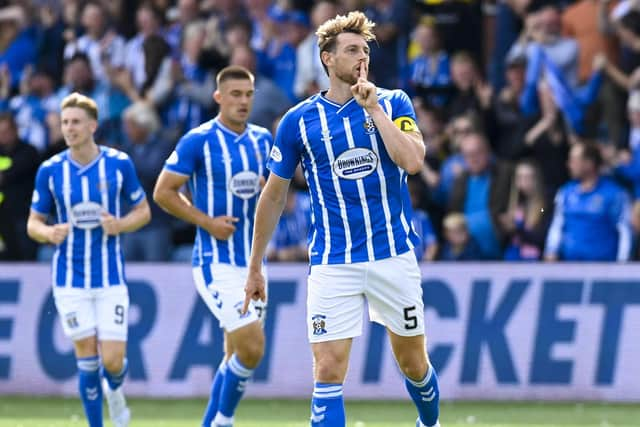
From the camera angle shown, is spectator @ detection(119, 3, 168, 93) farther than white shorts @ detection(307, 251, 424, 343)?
Yes

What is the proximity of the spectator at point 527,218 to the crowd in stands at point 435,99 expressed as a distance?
0.04 feet

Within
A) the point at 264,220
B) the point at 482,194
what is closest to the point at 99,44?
the point at 482,194

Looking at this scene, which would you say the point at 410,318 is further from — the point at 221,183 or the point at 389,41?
the point at 389,41

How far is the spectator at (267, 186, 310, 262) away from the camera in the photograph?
1339cm

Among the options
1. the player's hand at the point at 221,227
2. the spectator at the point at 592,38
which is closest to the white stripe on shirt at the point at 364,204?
the player's hand at the point at 221,227

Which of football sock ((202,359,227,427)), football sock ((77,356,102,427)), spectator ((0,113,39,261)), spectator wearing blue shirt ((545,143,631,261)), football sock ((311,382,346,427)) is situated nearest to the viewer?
football sock ((311,382,346,427))

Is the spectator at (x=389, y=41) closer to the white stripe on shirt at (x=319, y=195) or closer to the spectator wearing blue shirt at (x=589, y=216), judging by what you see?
the spectator wearing blue shirt at (x=589, y=216)

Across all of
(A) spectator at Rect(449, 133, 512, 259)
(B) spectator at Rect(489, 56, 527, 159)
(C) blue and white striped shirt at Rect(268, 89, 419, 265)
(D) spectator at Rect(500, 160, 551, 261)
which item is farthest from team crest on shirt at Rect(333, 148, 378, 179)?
(B) spectator at Rect(489, 56, 527, 159)

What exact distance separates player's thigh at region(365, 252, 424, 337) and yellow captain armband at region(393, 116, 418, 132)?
68 centimetres

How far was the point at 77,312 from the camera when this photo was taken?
31.6ft

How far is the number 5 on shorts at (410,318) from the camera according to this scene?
7.36 metres

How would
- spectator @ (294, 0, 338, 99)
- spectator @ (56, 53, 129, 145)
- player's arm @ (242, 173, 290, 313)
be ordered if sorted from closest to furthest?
player's arm @ (242, 173, 290, 313) → spectator @ (294, 0, 338, 99) → spectator @ (56, 53, 129, 145)

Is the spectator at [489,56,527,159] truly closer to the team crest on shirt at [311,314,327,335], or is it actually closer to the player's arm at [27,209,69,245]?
the player's arm at [27,209,69,245]

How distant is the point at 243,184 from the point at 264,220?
1917mm
